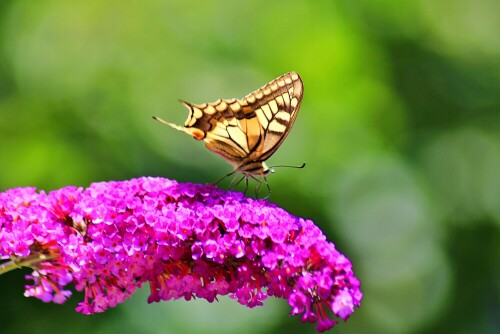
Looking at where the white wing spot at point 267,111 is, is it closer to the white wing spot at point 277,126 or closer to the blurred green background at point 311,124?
the white wing spot at point 277,126

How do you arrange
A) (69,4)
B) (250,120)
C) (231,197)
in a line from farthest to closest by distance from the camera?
(69,4)
(250,120)
(231,197)

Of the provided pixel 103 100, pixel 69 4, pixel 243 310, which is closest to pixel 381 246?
pixel 243 310

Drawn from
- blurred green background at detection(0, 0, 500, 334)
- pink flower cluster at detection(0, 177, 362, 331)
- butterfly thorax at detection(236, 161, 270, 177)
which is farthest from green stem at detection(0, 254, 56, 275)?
blurred green background at detection(0, 0, 500, 334)

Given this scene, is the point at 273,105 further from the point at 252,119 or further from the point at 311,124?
the point at 311,124

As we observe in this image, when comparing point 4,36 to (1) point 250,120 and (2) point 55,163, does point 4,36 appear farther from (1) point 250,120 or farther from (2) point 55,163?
(1) point 250,120

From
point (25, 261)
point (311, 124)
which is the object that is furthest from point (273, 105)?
point (311, 124)

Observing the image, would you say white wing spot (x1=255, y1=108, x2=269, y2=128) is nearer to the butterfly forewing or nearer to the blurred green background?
the butterfly forewing

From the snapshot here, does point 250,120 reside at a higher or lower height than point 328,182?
lower

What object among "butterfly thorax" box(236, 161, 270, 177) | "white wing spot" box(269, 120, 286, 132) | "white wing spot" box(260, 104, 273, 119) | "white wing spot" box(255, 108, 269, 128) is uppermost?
"white wing spot" box(260, 104, 273, 119)

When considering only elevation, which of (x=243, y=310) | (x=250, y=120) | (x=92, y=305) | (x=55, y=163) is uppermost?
(x=55, y=163)
